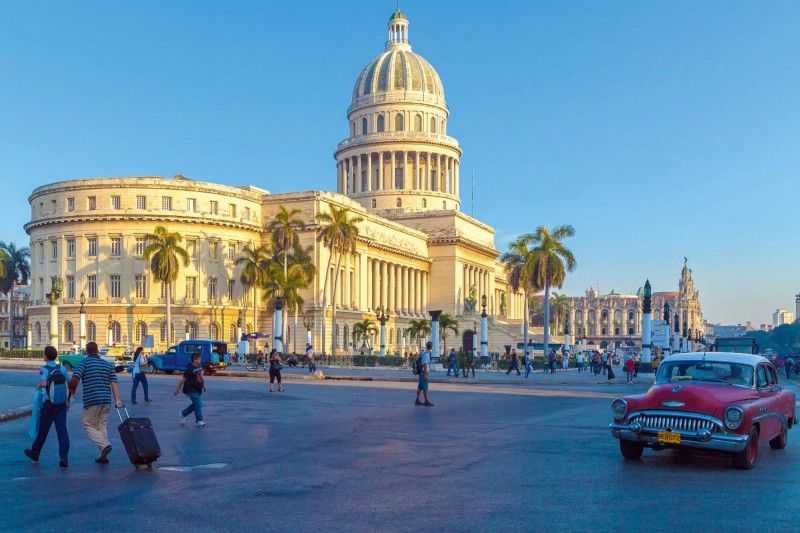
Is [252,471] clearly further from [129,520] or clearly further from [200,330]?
[200,330]

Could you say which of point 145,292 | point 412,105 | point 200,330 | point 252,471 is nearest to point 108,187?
point 145,292

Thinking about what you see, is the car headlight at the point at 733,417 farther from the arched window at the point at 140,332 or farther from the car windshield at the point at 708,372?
the arched window at the point at 140,332

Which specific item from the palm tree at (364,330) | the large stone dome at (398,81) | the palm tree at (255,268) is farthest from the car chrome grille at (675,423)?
the large stone dome at (398,81)

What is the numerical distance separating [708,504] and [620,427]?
3209 mm

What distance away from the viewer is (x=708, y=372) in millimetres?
14016

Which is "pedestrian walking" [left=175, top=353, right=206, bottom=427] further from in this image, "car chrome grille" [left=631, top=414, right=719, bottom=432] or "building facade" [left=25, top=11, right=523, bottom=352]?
"building facade" [left=25, top=11, right=523, bottom=352]

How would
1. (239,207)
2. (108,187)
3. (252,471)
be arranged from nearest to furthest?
1. (252,471)
2. (108,187)
3. (239,207)

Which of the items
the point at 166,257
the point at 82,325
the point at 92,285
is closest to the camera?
the point at 82,325

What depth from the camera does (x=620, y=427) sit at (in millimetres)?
13227

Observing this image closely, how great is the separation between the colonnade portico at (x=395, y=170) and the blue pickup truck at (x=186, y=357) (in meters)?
72.8

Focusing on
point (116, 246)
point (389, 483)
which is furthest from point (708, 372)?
point (116, 246)

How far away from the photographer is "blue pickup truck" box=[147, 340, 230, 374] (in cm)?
4638

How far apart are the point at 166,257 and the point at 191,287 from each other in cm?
801

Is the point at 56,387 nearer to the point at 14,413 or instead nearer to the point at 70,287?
the point at 14,413
